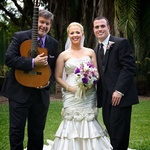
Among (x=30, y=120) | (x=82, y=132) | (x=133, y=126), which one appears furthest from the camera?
(x=133, y=126)

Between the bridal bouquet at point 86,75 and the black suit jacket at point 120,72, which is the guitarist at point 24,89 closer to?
the bridal bouquet at point 86,75

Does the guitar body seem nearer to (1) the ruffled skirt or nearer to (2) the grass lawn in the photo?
(1) the ruffled skirt

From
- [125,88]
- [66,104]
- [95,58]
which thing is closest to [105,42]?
[95,58]

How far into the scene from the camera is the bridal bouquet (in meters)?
4.48

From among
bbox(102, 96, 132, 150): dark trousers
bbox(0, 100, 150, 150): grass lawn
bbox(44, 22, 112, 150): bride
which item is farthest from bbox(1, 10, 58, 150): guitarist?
bbox(0, 100, 150, 150): grass lawn

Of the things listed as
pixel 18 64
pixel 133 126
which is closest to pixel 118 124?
pixel 18 64

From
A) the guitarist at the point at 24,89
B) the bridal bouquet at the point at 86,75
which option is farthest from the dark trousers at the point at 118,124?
the guitarist at the point at 24,89

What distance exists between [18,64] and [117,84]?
1263 millimetres

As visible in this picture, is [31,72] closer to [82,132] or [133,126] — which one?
[82,132]

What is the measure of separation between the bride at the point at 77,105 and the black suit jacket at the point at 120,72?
0.38m

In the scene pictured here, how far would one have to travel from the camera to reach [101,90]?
475 cm

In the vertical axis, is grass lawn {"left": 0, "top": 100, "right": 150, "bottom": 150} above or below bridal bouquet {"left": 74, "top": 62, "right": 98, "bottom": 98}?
below

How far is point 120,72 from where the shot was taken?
4.30 metres

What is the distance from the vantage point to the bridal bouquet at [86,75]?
14.7 feet
